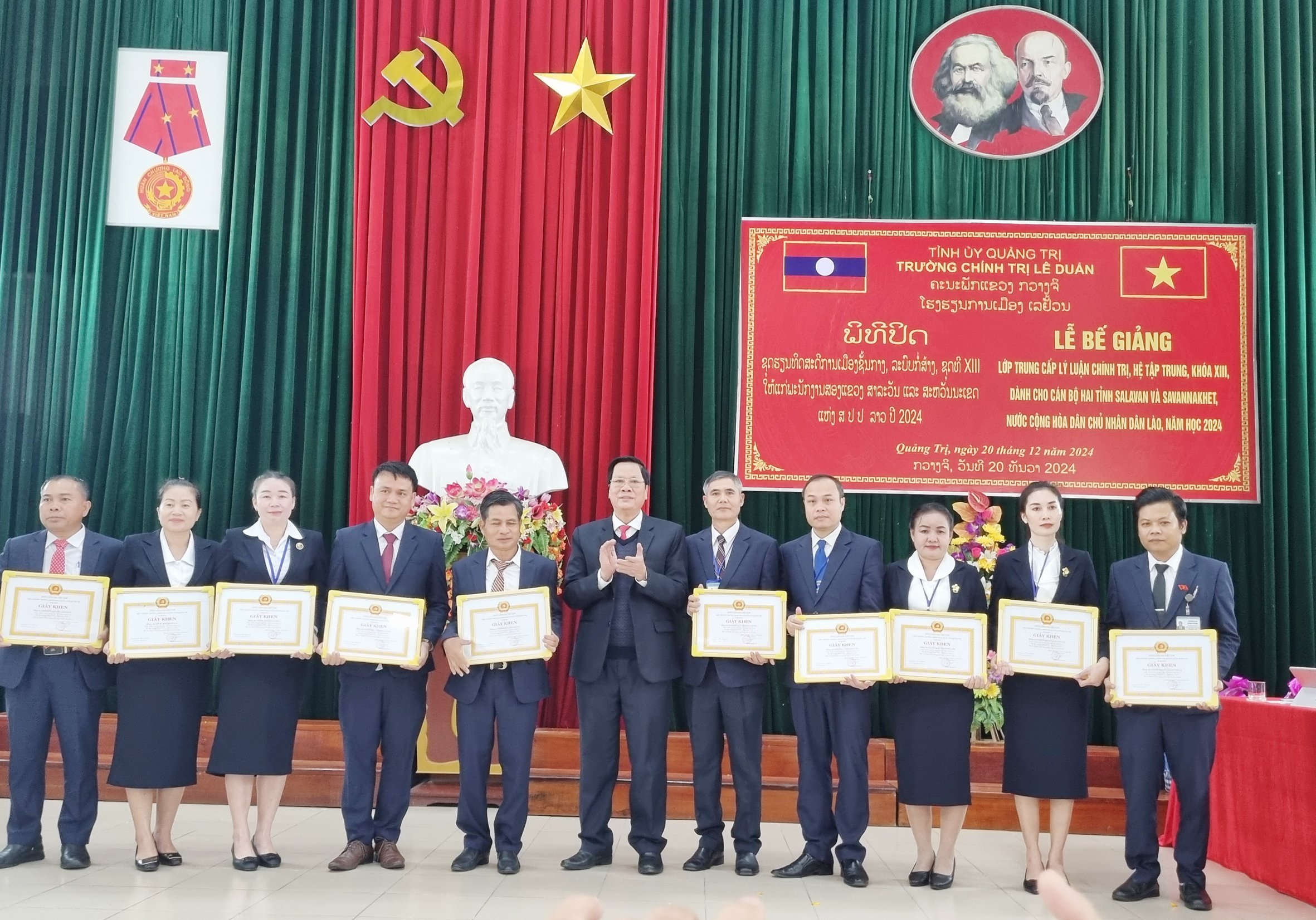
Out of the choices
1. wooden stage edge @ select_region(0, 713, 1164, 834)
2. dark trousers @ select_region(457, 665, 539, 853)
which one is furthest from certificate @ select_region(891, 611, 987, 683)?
wooden stage edge @ select_region(0, 713, 1164, 834)

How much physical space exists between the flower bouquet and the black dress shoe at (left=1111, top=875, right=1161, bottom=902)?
2552 millimetres

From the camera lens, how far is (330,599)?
155 inches

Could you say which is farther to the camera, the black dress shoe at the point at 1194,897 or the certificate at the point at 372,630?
the certificate at the point at 372,630

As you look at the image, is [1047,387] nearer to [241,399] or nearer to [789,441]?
[789,441]

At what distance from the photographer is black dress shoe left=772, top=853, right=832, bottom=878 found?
13.3 ft

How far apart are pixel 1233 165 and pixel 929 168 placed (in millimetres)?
1614

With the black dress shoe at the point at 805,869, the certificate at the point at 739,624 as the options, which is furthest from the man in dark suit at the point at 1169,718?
the certificate at the point at 739,624

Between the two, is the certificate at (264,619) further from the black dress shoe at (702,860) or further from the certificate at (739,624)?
the black dress shoe at (702,860)

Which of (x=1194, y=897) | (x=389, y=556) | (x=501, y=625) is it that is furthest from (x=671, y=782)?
(x=1194, y=897)

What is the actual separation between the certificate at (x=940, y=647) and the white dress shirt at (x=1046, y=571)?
26cm

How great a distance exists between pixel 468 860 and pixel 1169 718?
243 cm

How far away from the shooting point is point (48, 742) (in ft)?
13.2

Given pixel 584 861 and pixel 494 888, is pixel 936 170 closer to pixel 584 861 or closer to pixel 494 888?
pixel 584 861

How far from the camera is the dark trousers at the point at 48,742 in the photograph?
3975 mm
